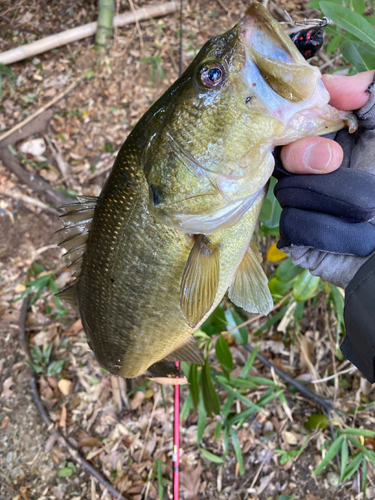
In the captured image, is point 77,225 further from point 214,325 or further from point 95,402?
point 95,402

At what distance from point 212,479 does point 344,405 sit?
1100 millimetres

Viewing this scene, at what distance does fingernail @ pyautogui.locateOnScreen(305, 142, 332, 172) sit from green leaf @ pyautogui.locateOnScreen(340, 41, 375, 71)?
2.15 feet

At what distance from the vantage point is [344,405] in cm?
251

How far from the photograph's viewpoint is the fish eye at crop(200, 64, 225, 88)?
1062mm

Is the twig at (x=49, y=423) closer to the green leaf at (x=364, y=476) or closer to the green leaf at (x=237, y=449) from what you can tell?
the green leaf at (x=237, y=449)

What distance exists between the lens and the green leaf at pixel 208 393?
2.17 meters

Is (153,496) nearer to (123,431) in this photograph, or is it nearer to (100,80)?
(123,431)

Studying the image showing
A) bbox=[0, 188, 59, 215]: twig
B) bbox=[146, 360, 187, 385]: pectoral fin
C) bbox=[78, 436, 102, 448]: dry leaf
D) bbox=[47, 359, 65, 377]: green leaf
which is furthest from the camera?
bbox=[0, 188, 59, 215]: twig

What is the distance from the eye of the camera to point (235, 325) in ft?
7.93

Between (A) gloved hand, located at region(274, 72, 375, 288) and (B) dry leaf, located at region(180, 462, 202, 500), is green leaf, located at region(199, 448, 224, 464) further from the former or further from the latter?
(A) gloved hand, located at region(274, 72, 375, 288)

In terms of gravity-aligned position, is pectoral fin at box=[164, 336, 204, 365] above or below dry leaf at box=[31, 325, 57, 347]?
above

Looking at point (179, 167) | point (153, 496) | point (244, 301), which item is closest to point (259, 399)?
point (153, 496)

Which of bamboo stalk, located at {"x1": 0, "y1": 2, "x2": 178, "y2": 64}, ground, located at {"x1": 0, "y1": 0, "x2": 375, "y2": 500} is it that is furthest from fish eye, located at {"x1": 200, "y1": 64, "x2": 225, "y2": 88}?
bamboo stalk, located at {"x1": 0, "y1": 2, "x2": 178, "y2": 64}

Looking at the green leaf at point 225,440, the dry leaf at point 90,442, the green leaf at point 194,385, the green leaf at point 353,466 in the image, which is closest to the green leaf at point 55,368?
the dry leaf at point 90,442
